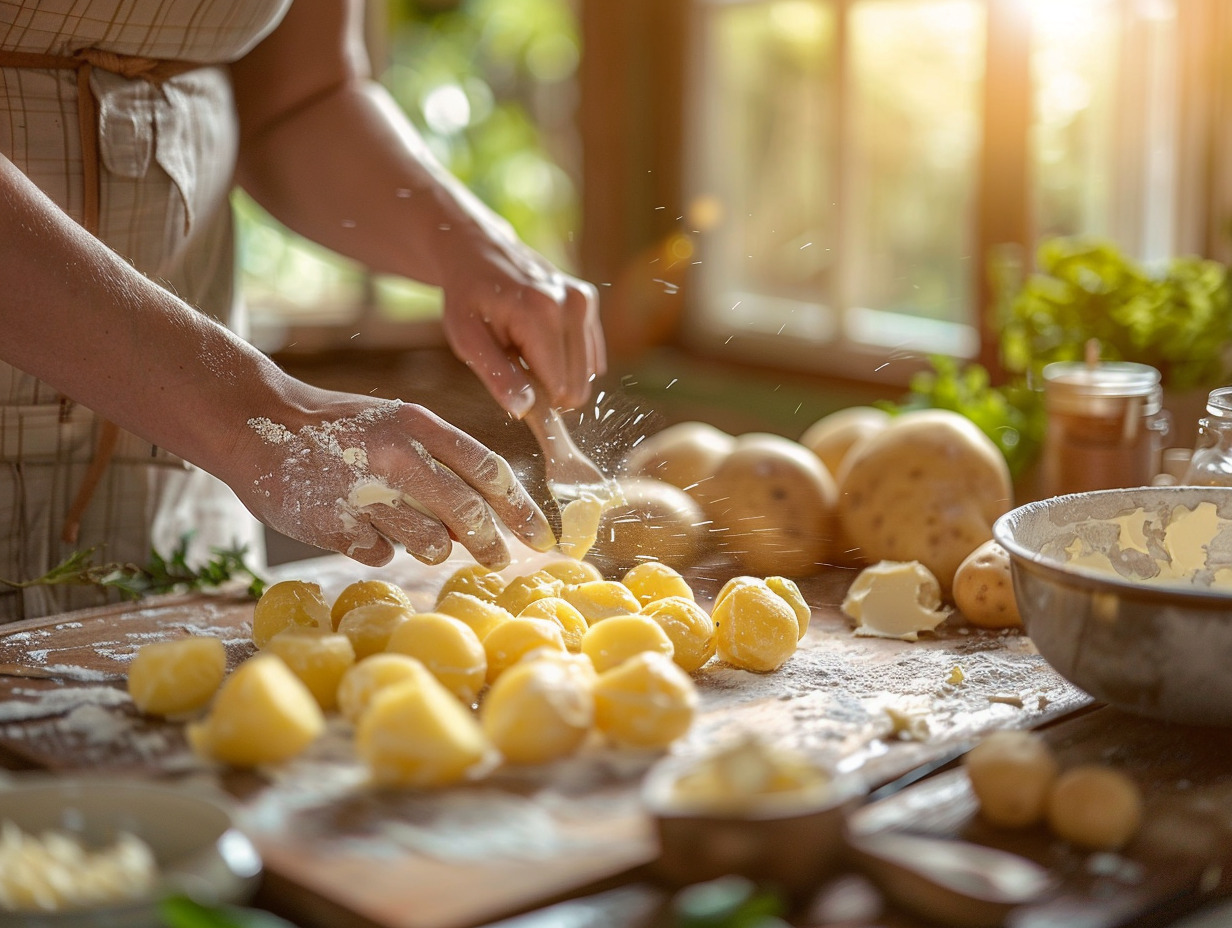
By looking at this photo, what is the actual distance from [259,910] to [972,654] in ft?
2.28

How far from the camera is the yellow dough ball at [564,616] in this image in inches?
45.6

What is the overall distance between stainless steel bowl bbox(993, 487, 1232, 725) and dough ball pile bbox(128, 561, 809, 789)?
0.84 feet

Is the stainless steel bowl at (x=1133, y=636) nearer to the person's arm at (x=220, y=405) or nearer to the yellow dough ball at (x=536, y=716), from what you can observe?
the yellow dough ball at (x=536, y=716)

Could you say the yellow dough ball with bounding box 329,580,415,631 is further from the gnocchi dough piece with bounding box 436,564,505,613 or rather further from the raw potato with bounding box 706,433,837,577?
the raw potato with bounding box 706,433,837,577

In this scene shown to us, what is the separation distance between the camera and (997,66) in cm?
270

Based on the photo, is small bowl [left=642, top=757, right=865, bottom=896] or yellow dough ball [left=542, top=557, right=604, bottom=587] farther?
yellow dough ball [left=542, top=557, right=604, bottom=587]

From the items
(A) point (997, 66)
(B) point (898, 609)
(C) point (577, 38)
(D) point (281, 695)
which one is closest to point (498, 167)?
(C) point (577, 38)

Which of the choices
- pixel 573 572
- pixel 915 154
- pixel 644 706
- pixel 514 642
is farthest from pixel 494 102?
pixel 644 706

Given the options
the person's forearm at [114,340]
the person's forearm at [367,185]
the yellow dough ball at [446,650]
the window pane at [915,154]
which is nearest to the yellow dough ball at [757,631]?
the yellow dough ball at [446,650]

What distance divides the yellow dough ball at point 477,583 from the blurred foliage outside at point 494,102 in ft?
9.58

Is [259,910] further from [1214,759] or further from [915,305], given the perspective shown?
[915,305]

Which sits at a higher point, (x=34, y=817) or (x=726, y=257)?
(x=726, y=257)

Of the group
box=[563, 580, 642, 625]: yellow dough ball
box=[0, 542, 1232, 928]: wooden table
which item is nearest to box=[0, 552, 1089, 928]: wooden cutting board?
box=[0, 542, 1232, 928]: wooden table

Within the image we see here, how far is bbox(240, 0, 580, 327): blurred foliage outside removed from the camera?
4371 mm
